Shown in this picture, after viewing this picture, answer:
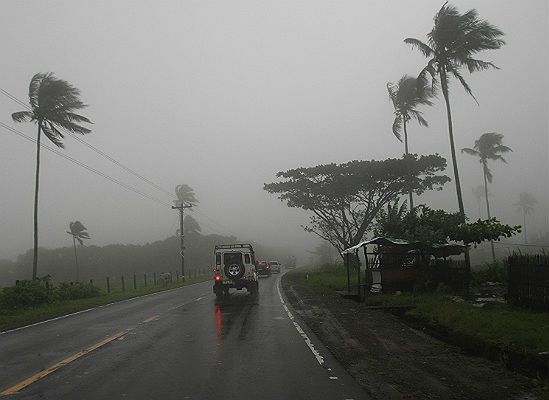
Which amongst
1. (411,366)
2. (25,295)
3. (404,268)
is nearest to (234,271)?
(404,268)

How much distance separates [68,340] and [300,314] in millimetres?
7364

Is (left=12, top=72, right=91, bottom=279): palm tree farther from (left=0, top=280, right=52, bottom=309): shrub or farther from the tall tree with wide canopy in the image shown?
the tall tree with wide canopy

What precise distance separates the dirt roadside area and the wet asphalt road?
1.40ft

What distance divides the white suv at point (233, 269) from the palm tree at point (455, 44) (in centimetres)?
1247

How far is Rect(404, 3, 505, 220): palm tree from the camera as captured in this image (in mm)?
27781

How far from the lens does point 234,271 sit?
2406cm

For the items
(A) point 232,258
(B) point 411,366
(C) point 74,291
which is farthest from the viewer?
(C) point 74,291

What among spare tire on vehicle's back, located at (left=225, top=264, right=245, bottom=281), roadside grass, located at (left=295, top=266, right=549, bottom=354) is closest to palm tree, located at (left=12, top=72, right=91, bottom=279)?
spare tire on vehicle's back, located at (left=225, top=264, right=245, bottom=281)

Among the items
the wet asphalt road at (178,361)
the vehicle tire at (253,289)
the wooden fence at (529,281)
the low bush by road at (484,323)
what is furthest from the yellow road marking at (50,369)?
the vehicle tire at (253,289)

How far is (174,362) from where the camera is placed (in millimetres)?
8688

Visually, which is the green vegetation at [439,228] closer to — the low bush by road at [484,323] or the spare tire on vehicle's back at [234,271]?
the low bush by road at [484,323]

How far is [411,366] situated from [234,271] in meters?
16.5

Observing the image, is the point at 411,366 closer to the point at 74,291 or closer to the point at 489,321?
the point at 489,321

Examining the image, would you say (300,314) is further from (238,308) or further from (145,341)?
(145,341)
